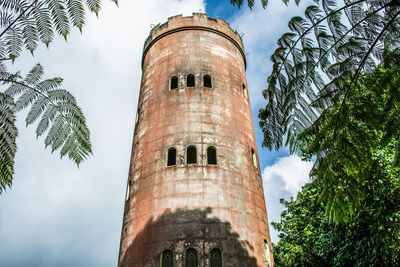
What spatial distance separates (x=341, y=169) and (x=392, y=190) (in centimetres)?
754

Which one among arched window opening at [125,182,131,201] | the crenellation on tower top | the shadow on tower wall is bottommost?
the shadow on tower wall

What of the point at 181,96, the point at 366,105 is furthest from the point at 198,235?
the point at 366,105

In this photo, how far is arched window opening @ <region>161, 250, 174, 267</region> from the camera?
10.6 meters

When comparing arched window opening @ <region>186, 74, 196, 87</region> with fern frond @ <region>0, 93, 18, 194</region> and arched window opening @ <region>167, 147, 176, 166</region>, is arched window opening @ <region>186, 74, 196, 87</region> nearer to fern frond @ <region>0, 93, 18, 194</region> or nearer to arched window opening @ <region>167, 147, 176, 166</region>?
arched window opening @ <region>167, 147, 176, 166</region>

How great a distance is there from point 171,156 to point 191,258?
4199mm

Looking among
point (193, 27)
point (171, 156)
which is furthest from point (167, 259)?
point (193, 27)

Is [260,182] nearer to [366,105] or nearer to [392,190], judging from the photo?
[392,190]

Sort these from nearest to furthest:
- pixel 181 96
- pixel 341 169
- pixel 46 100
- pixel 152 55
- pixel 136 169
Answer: pixel 46 100, pixel 341 169, pixel 136 169, pixel 181 96, pixel 152 55

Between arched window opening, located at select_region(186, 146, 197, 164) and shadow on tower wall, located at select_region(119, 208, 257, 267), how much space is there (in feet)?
7.26

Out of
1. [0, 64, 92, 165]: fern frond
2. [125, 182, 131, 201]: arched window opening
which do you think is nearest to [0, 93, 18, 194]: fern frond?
[0, 64, 92, 165]: fern frond

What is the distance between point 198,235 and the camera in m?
10.9

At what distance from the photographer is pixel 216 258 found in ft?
35.1

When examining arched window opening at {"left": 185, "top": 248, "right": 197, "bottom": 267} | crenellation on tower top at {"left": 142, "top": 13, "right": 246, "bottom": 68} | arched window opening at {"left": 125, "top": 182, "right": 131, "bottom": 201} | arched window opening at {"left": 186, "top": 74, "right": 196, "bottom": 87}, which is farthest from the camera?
crenellation on tower top at {"left": 142, "top": 13, "right": 246, "bottom": 68}

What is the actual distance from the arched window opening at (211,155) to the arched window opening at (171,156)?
4.63ft
